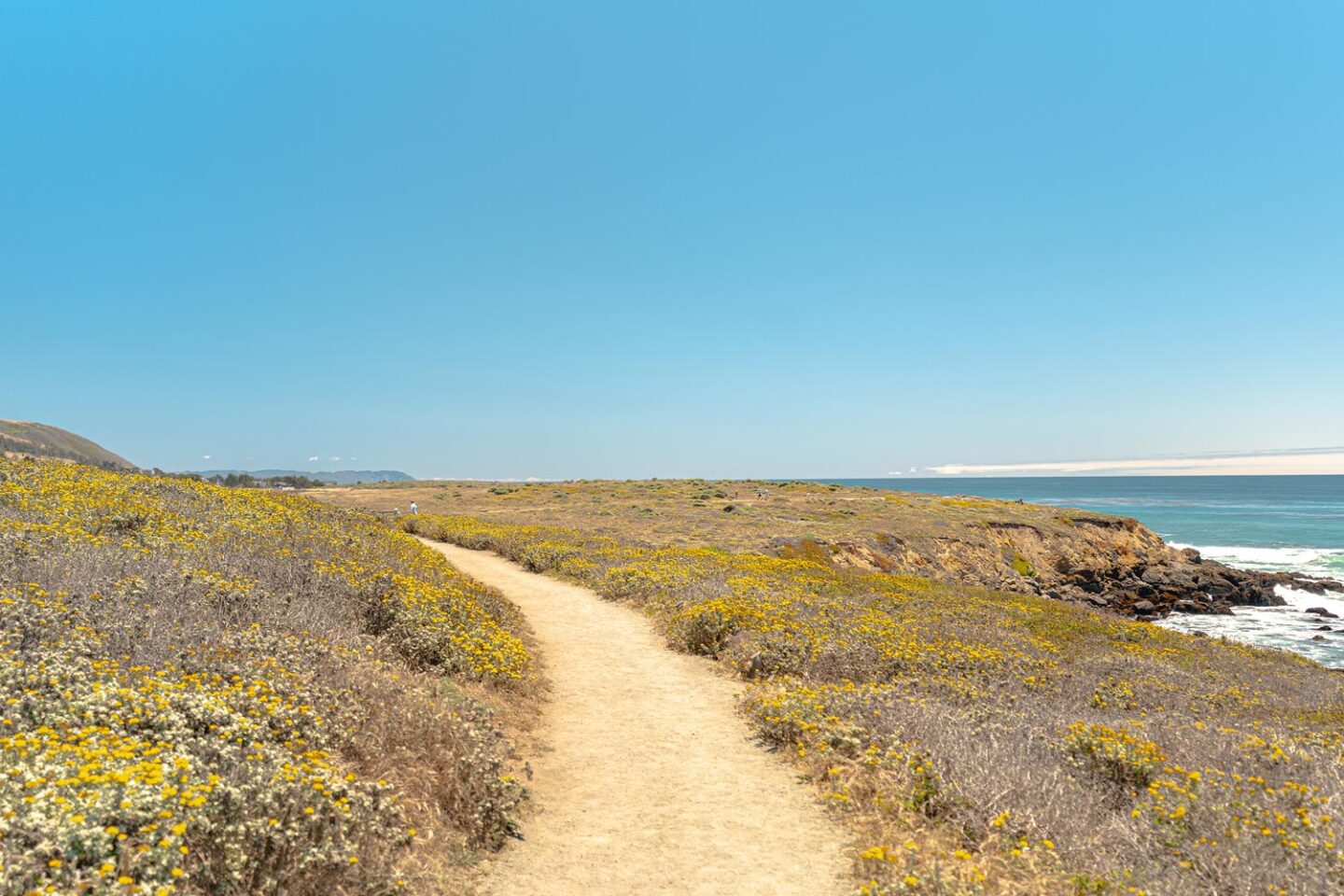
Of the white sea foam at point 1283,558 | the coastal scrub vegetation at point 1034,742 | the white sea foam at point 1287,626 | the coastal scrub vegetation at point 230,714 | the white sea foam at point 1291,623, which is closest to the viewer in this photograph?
the coastal scrub vegetation at point 230,714

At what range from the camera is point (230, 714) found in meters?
5.87

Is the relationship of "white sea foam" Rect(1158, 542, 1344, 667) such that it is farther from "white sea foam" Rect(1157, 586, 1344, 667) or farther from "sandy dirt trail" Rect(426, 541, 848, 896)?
"sandy dirt trail" Rect(426, 541, 848, 896)

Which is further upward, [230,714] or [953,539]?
[230,714]

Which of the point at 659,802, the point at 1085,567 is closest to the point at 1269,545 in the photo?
the point at 1085,567

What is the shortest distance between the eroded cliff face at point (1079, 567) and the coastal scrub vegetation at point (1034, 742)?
18.5m

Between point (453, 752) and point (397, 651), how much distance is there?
3.89m

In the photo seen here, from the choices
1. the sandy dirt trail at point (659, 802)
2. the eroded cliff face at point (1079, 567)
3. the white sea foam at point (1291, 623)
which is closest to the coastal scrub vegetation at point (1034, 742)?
the sandy dirt trail at point (659, 802)

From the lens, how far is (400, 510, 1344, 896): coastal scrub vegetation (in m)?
5.73

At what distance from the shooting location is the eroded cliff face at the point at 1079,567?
3931 cm

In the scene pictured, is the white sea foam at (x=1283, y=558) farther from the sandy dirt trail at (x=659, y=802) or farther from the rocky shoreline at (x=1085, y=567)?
the sandy dirt trail at (x=659, y=802)

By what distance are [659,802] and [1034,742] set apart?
180 inches

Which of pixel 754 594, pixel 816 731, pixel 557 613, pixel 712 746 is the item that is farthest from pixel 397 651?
pixel 754 594

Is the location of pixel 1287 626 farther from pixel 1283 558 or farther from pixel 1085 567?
pixel 1283 558

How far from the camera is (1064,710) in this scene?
1032 centimetres
